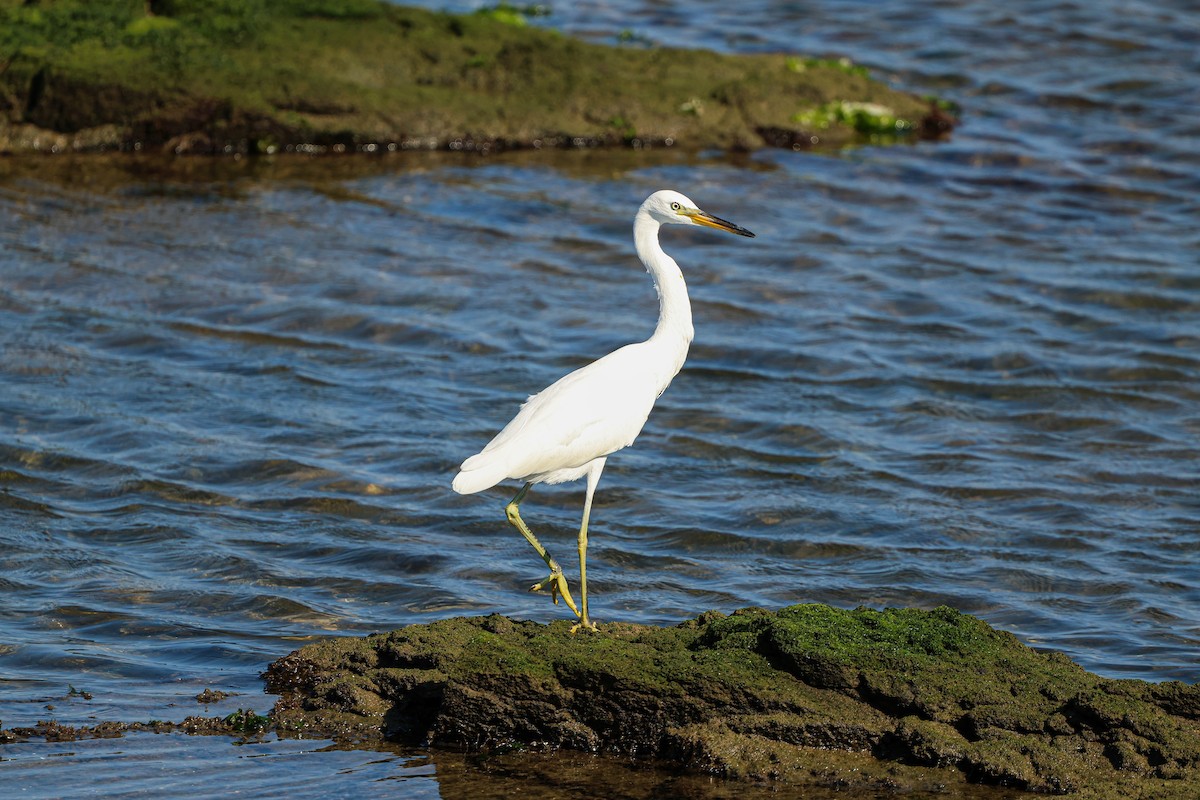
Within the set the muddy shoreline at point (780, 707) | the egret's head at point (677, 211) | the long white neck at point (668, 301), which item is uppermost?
the egret's head at point (677, 211)

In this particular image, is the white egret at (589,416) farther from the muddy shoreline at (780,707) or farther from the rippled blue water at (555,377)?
the rippled blue water at (555,377)

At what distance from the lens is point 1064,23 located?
20.4 m

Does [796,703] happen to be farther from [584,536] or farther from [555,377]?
[555,377]

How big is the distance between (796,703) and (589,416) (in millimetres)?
1660

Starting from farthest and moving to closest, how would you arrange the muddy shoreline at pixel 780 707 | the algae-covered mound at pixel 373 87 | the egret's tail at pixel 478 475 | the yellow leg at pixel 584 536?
the algae-covered mound at pixel 373 87
the yellow leg at pixel 584 536
the egret's tail at pixel 478 475
the muddy shoreline at pixel 780 707

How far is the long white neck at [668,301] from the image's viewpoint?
683 centimetres

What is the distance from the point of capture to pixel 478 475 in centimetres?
618

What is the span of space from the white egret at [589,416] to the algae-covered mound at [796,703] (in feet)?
1.73

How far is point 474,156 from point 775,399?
5.43 m

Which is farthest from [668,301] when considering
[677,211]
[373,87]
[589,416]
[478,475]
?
[373,87]

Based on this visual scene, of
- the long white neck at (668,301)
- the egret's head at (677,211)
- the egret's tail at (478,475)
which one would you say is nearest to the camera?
the egret's tail at (478,475)

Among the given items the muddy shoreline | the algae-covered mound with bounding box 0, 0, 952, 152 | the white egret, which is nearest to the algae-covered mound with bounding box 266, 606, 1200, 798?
the muddy shoreline

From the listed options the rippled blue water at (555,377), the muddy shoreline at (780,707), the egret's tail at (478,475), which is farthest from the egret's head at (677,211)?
the muddy shoreline at (780,707)

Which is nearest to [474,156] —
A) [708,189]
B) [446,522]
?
[708,189]
